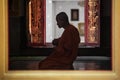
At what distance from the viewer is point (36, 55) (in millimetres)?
1355

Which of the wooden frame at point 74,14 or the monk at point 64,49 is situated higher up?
the wooden frame at point 74,14

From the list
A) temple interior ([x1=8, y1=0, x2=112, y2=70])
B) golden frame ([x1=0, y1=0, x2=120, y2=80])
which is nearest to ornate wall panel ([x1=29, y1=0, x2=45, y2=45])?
temple interior ([x1=8, y1=0, x2=112, y2=70])

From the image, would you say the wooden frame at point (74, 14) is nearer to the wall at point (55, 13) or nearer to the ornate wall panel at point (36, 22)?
the wall at point (55, 13)

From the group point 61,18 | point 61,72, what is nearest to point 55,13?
point 61,18

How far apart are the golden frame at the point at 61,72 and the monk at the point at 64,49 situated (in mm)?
34

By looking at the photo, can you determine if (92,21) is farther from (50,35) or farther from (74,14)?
(50,35)

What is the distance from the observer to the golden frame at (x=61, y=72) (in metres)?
1.35

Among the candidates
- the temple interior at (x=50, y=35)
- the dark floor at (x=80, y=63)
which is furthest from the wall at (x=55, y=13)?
the dark floor at (x=80, y=63)

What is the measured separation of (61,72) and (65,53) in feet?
0.31

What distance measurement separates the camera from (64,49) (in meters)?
1.37

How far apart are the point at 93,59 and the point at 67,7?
283 millimetres

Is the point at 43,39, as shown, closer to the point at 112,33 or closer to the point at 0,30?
the point at 0,30

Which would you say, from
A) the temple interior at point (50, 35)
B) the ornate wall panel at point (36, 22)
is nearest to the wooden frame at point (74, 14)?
the temple interior at point (50, 35)

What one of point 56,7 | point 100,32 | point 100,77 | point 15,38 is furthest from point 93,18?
point 15,38
